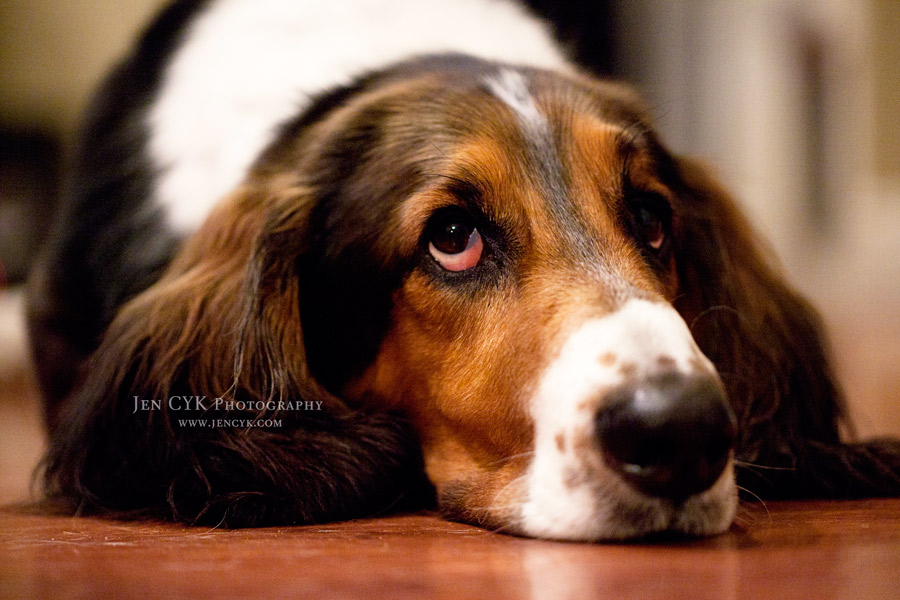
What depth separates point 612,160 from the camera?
59.8 inches

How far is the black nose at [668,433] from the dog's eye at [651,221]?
509 millimetres

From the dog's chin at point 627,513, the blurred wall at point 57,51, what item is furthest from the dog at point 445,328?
the blurred wall at point 57,51

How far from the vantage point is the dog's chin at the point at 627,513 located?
1.10m

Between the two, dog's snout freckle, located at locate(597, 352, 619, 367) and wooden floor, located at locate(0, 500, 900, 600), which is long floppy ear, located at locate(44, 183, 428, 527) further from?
dog's snout freckle, located at locate(597, 352, 619, 367)

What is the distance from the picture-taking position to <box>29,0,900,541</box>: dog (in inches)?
45.3

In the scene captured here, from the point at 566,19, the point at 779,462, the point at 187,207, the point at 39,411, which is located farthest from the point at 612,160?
the point at 39,411

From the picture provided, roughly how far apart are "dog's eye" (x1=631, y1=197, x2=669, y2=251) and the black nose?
0.51m

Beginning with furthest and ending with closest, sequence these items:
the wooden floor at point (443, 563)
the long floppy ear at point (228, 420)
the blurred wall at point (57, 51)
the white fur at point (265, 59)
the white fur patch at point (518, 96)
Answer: the white fur at point (265, 59)
the blurred wall at point (57, 51)
the white fur patch at point (518, 96)
the long floppy ear at point (228, 420)
the wooden floor at point (443, 563)

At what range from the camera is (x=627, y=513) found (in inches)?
43.5

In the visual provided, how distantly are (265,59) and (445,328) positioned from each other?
3.47 ft

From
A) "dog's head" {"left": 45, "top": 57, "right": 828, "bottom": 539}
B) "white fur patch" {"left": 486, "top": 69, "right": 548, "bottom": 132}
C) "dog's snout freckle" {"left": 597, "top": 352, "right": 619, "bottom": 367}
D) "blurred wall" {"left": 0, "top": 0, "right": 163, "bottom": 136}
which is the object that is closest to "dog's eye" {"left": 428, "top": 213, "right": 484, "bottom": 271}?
"dog's head" {"left": 45, "top": 57, "right": 828, "bottom": 539}

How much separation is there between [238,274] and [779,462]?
1.05 meters

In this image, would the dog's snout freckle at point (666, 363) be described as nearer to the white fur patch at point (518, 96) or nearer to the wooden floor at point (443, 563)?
the wooden floor at point (443, 563)

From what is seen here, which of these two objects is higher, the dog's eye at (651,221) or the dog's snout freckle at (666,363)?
the dog's eye at (651,221)
